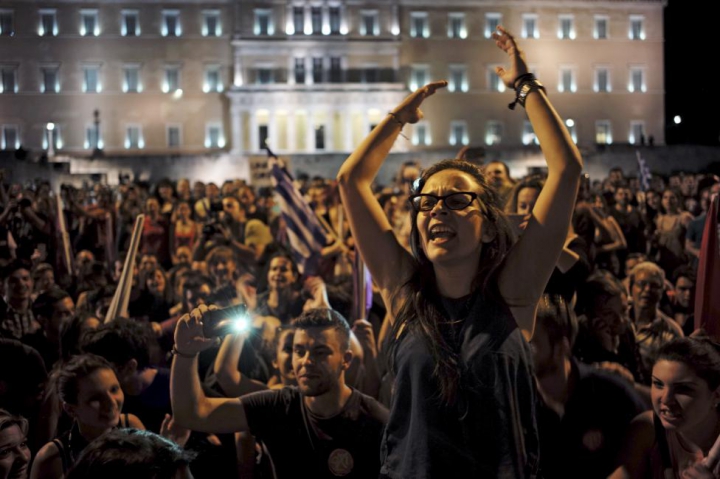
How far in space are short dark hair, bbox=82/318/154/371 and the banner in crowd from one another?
2.31 meters

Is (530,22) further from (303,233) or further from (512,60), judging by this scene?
(512,60)

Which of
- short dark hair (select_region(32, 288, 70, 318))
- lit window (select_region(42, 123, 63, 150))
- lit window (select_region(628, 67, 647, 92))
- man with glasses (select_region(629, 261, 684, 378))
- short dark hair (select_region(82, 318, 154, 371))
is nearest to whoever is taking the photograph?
short dark hair (select_region(82, 318, 154, 371))

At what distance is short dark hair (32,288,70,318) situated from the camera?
19.2 ft

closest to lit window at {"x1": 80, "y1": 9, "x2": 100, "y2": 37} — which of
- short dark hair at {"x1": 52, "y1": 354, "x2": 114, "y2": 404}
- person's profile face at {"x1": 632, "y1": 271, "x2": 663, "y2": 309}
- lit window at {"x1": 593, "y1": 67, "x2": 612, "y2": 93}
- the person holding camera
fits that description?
lit window at {"x1": 593, "y1": 67, "x2": 612, "y2": 93}

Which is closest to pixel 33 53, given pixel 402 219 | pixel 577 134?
pixel 577 134

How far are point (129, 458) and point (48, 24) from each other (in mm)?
52435

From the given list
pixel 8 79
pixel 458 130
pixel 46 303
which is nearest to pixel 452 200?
pixel 46 303

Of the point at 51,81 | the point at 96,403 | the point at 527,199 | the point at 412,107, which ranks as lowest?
the point at 96,403

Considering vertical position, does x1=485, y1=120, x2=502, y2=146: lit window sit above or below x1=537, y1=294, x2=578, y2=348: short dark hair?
above

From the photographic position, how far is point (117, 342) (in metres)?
4.09

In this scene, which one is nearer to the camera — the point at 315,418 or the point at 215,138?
the point at 315,418

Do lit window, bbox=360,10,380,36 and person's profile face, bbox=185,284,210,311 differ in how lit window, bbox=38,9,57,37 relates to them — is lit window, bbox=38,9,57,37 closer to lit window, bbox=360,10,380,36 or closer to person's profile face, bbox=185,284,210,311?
lit window, bbox=360,10,380,36

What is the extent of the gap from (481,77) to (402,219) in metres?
47.2

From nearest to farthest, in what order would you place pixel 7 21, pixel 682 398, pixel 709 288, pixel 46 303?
pixel 682 398
pixel 709 288
pixel 46 303
pixel 7 21
